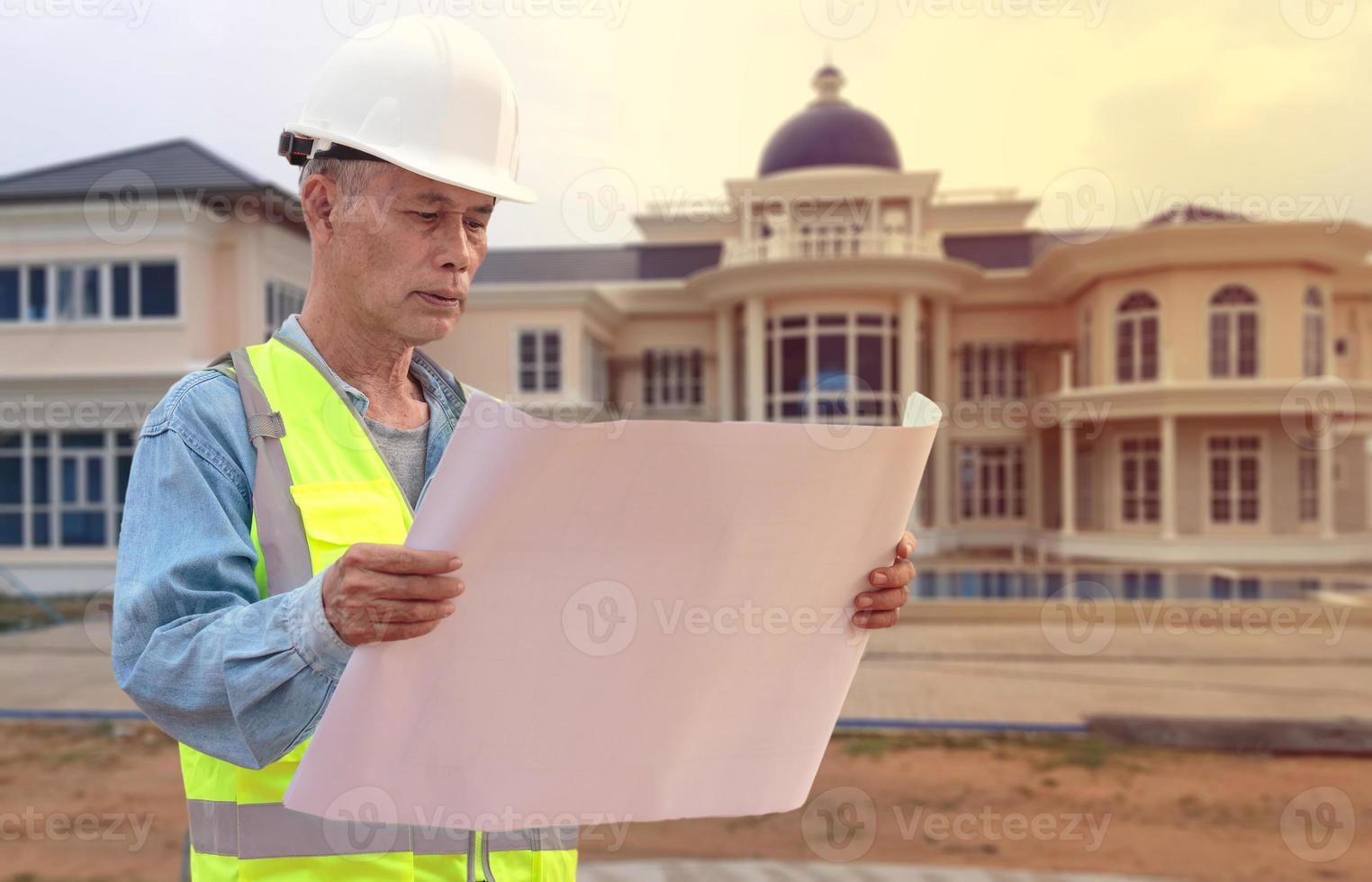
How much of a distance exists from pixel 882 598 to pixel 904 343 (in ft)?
63.8

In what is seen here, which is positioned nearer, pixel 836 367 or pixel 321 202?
pixel 321 202

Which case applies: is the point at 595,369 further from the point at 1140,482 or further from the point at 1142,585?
the point at 1142,585

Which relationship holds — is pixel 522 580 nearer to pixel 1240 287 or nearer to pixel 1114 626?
pixel 1114 626

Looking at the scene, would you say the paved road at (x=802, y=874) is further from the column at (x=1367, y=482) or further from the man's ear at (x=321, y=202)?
the column at (x=1367, y=482)

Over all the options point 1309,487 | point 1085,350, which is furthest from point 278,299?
point 1309,487

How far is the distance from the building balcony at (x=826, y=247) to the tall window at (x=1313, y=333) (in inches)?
279

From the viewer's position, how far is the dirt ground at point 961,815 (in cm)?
492

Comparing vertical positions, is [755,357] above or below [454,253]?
above

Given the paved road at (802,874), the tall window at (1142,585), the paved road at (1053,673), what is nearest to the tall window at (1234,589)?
the tall window at (1142,585)

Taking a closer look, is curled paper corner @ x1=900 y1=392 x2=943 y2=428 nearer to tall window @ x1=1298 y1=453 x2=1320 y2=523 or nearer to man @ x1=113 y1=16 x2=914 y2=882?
man @ x1=113 y1=16 x2=914 y2=882

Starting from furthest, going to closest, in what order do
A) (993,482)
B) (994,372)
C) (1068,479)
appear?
(993,482) < (994,372) < (1068,479)

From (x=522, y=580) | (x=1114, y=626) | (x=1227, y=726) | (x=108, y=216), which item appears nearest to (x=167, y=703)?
(x=522, y=580)

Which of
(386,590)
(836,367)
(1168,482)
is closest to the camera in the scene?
(386,590)

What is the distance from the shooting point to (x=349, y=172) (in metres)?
1.38
